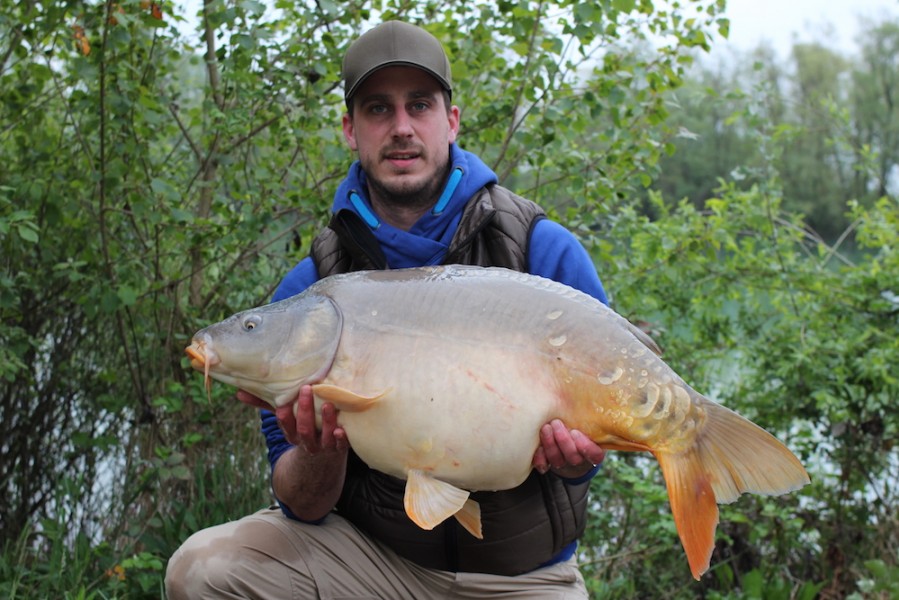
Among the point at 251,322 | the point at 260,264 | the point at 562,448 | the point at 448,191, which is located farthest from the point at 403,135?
the point at 260,264

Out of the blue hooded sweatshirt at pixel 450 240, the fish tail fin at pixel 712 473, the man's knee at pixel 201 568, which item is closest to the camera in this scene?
the fish tail fin at pixel 712 473

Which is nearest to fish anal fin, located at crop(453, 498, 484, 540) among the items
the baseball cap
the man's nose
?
the man's nose

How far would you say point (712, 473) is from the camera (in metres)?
1.31

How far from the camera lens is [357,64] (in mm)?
1777

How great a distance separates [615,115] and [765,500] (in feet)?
3.98

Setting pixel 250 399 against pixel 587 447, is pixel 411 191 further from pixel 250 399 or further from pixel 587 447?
pixel 587 447

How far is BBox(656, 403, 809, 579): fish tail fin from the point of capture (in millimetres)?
1293

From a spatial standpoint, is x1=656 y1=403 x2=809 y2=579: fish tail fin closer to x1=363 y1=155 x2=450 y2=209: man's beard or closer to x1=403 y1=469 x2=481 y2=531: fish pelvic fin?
x1=403 y1=469 x2=481 y2=531: fish pelvic fin

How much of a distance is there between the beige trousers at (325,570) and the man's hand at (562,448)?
38 centimetres

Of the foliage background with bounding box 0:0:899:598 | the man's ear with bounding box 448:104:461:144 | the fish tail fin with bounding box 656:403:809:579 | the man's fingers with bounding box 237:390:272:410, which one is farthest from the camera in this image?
the foliage background with bounding box 0:0:899:598

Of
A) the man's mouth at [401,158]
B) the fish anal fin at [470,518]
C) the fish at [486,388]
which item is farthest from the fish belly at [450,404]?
the man's mouth at [401,158]

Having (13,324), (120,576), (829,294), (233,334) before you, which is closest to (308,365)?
(233,334)

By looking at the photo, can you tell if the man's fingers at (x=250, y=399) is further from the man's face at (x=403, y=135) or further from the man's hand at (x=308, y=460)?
the man's face at (x=403, y=135)

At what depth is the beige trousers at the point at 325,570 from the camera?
162 cm
